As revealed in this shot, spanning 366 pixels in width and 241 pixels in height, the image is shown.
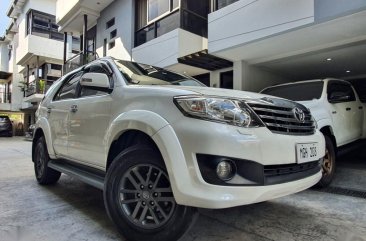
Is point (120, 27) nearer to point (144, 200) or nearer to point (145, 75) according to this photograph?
point (145, 75)

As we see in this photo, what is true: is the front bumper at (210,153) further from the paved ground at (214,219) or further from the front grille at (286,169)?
the paved ground at (214,219)

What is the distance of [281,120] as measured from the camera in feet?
7.48

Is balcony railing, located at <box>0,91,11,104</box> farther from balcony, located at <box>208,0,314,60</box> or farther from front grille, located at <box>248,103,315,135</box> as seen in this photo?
front grille, located at <box>248,103,315,135</box>

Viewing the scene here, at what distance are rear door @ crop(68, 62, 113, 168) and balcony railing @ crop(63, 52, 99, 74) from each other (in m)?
10.6

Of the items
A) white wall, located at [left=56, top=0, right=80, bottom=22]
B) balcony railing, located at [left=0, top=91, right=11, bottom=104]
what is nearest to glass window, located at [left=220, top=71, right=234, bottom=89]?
white wall, located at [left=56, top=0, right=80, bottom=22]

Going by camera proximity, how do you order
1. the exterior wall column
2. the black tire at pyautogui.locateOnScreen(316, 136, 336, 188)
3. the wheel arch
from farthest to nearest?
the exterior wall column < the black tire at pyautogui.locateOnScreen(316, 136, 336, 188) < the wheel arch

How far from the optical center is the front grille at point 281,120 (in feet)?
7.09

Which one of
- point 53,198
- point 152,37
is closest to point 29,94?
point 152,37

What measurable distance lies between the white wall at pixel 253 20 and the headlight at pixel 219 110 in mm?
4165

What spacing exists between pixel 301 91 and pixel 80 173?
3859mm

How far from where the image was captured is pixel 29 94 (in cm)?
2200

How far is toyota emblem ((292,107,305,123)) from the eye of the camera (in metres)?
2.46

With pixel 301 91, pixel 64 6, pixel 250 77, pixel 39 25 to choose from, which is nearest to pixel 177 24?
pixel 250 77

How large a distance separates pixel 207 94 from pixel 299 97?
127 inches
